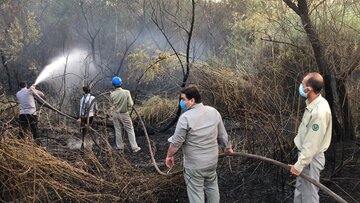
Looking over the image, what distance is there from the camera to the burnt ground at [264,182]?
5.64m

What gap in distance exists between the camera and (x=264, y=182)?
614cm

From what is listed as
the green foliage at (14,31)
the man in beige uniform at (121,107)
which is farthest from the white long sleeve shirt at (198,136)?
the green foliage at (14,31)

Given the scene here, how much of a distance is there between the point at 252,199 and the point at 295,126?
138cm

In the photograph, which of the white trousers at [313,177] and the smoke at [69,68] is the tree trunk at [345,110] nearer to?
the white trousers at [313,177]

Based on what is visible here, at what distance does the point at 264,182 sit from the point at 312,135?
2.39 meters

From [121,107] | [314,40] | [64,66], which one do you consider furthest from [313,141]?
[64,66]

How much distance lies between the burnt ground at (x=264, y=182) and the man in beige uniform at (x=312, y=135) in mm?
1204

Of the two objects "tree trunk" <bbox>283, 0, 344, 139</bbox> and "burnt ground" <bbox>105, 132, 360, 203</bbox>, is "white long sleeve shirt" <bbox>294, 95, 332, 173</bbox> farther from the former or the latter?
"tree trunk" <bbox>283, 0, 344, 139</bbox>

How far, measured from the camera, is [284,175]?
596 centimetres

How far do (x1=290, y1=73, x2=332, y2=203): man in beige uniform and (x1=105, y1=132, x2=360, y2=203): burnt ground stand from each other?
47.4 inches

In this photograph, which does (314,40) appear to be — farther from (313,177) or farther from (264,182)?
(313,177)

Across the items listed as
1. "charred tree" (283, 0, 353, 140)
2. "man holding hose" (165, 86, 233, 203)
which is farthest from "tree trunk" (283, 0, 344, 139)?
"man holding hose" (165, 86, 233, 203)

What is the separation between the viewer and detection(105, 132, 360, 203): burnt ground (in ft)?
18.5

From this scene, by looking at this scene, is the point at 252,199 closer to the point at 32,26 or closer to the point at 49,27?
the point at 32,26
